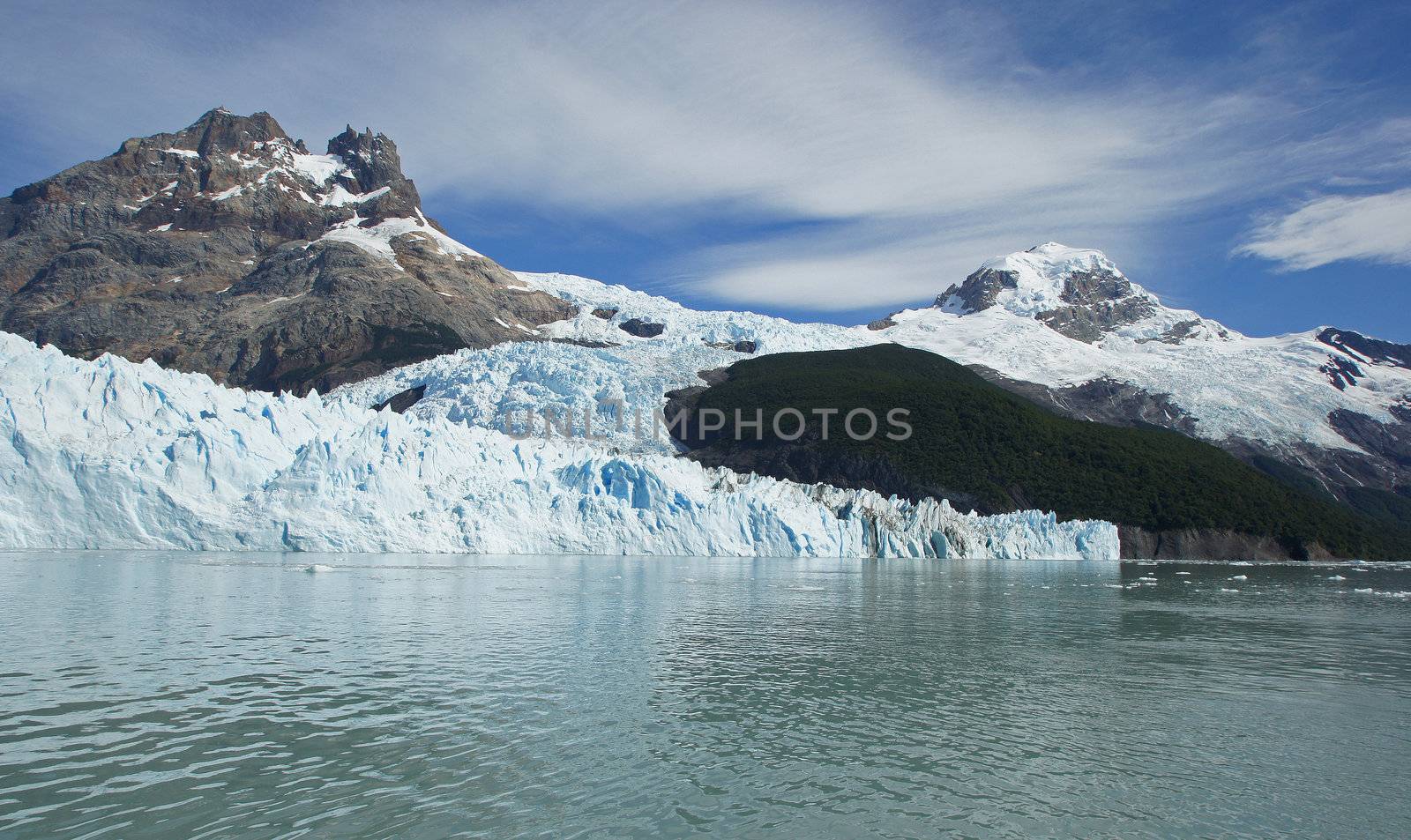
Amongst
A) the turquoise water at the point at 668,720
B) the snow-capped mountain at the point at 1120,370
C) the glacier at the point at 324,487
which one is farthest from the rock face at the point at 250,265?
the turquoise water at the point at 668,720

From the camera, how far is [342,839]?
291 inches

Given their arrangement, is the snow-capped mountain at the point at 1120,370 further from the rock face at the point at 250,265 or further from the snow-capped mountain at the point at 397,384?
the rock face at the point at 250,265

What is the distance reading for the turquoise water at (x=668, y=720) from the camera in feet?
27.2

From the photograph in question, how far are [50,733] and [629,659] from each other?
8.27m

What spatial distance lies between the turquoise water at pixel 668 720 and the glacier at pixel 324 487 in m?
14.4

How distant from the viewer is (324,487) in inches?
1529

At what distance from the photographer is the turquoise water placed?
8.29 meters

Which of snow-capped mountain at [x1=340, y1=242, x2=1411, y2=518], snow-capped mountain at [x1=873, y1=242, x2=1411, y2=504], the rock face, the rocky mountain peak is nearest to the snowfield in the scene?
snow-capped mountain at [x1=340, y1=242, x2=1411, y2=518]

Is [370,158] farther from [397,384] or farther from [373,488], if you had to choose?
[373,488]

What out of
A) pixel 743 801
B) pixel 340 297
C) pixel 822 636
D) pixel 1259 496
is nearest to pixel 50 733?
pixel 743 801

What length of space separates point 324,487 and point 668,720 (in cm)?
3129

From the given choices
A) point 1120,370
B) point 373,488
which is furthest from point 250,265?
point 1120,370

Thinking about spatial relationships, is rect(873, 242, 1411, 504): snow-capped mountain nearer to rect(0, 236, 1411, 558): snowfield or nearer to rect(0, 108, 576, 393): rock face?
rect(0, 108, 576, 393): rock face

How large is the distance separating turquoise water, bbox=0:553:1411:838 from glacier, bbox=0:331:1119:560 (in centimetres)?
1438
